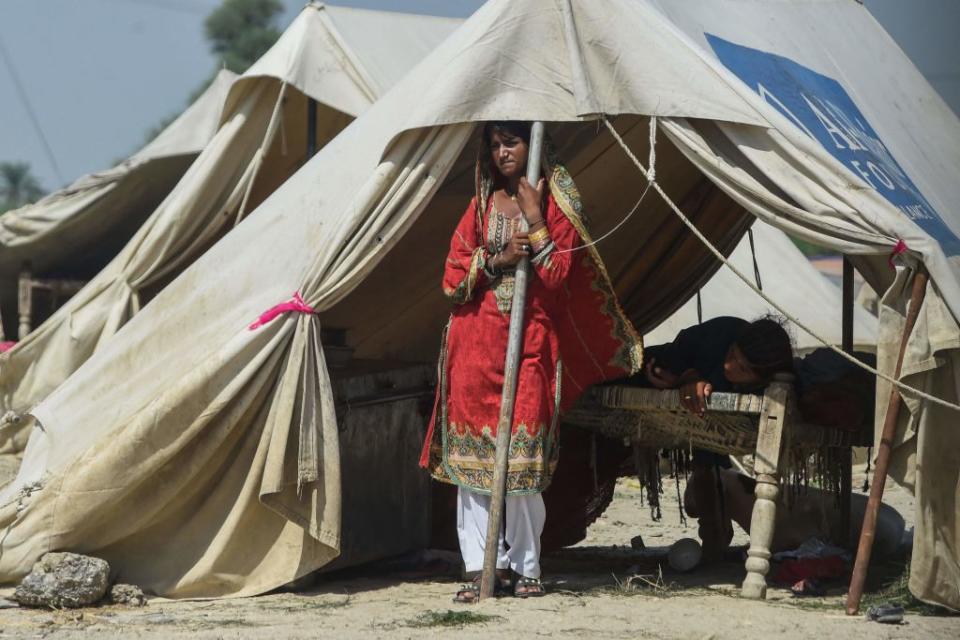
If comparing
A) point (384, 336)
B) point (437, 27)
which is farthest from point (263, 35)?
point (384, 336)

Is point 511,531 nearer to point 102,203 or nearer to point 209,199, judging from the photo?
point 209,199

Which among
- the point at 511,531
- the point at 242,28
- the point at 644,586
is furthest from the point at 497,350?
the point at 242,28

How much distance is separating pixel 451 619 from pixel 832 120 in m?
2.52

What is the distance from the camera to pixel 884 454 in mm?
4902

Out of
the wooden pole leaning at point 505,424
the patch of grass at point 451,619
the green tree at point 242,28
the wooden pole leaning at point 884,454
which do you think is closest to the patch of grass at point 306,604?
the patch of grass at point 451,619

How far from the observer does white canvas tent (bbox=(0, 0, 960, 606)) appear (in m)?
4.96

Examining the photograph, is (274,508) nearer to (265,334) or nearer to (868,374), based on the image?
(265,334)

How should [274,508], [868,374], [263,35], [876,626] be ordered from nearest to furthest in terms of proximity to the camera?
[876,626] → [274,508] → [868,374] → [263,35]

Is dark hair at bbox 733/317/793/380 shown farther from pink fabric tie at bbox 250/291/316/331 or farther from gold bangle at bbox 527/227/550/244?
pink fabric tie at bbox 250/291/316/331

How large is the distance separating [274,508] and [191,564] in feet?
1.34

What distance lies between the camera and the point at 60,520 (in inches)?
203

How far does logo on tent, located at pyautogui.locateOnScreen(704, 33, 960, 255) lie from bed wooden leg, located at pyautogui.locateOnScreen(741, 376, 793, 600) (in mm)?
824

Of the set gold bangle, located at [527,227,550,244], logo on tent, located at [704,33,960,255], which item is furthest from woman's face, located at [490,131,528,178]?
logo on tent, located at [704,33,960,255]

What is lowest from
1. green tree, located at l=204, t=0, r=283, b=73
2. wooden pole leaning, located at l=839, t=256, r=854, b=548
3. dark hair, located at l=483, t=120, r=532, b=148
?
wooden pole leaning, located at l=839, t=256, r=854, b=548
